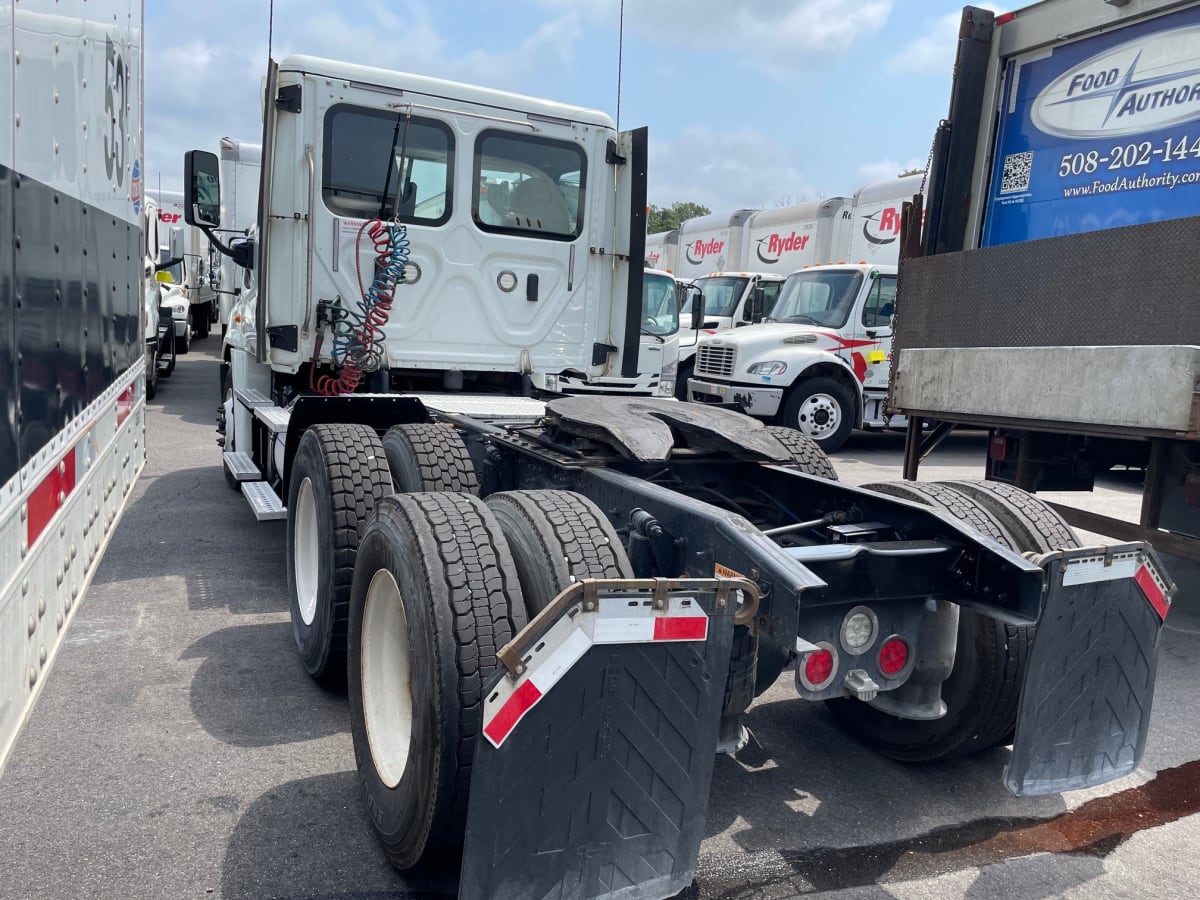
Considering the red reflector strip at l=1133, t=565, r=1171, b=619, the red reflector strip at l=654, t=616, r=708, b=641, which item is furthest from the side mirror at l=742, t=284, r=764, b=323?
the red reflector strip at l=654, t=616, r=708, b=641

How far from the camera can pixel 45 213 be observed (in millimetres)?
1896

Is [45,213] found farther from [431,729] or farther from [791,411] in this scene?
[791,411]

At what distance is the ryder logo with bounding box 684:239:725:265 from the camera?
61.4 feet

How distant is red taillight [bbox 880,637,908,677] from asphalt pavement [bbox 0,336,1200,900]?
0.57 m

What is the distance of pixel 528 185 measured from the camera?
20.3 feet

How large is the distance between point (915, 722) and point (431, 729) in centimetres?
187

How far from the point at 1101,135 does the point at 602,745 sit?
209 inches

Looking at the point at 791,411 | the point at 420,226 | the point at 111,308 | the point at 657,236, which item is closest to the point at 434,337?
the point at 420,226

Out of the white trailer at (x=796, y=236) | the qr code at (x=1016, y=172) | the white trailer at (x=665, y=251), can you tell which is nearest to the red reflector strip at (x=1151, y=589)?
the qr code at (x=1016, y=172)

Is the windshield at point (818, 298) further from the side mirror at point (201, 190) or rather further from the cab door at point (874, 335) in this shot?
the side mirror at point (201, 190)

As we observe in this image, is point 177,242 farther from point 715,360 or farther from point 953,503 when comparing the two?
point 953,503

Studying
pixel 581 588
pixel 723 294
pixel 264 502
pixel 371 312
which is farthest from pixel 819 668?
pixel 723 294

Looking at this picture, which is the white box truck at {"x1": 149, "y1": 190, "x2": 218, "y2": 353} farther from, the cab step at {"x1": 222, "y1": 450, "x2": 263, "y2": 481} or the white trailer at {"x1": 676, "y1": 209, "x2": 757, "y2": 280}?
the cab step at {"x1": 222, "y1": 450, "x2": 263, "y2": 481}

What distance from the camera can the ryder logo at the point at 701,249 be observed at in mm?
18719
